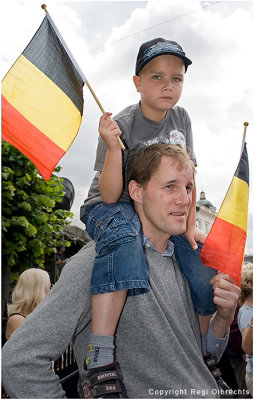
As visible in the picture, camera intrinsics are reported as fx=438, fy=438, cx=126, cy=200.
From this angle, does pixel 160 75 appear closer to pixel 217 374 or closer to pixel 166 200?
pixel 166 200

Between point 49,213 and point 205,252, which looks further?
point 49,213

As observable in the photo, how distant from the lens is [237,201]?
255cm

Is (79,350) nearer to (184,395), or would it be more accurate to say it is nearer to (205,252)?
(184,395)

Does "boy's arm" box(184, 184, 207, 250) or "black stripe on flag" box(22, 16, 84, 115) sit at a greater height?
"black stripe on flag" box(22, 16, 84, 115)

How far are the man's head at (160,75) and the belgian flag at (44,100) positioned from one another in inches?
16.4

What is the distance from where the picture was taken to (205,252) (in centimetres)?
229

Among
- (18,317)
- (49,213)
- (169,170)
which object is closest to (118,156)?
(169,170)

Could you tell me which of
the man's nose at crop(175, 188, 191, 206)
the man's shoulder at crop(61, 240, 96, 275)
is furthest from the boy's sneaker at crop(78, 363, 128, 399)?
the man's nose at crop(175, 188, 191, 206)

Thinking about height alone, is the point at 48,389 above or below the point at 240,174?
below

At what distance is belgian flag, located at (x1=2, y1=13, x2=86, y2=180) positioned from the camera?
2.38m

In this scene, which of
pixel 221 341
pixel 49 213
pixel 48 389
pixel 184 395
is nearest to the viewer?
pixel 48 389

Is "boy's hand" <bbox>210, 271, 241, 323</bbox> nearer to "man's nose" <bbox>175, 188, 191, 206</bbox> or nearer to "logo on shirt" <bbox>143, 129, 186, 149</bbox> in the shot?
"man's nose" <bbox>175, 188, 191, 206</bbox>

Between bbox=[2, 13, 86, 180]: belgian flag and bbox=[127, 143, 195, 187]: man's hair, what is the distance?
15.6 inches

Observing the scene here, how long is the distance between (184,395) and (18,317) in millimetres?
3660
